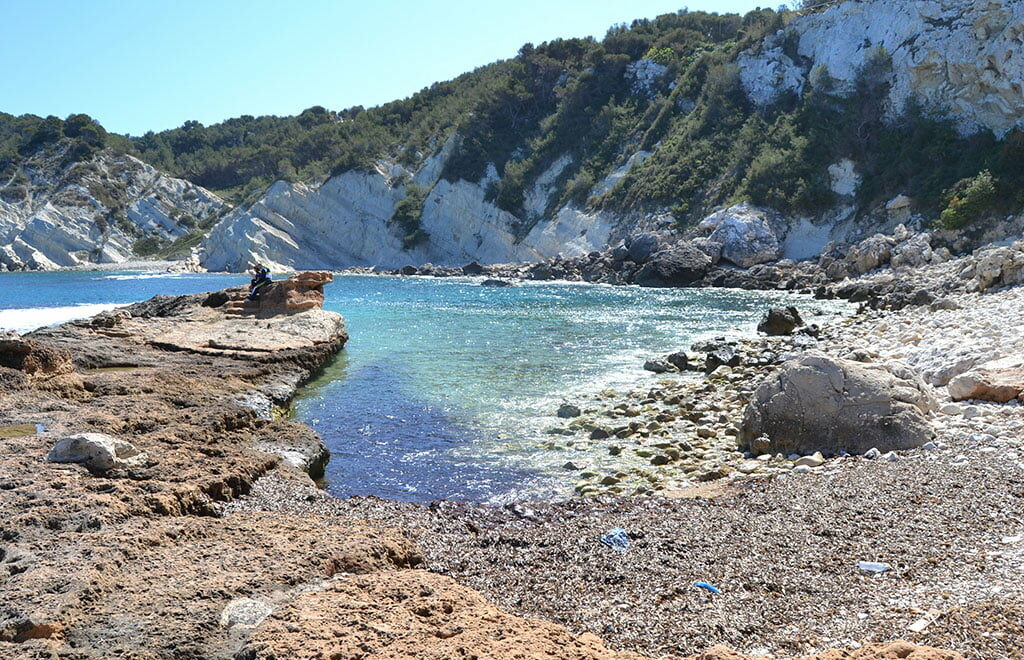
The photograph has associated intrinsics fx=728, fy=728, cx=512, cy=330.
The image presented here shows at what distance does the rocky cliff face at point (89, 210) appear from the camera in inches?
3007

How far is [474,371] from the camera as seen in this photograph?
16.9m

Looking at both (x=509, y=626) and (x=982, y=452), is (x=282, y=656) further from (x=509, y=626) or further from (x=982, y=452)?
(x=982, y=452)

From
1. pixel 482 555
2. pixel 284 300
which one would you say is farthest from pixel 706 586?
pixel 284 300

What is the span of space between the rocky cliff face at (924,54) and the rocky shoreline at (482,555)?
3686 cm

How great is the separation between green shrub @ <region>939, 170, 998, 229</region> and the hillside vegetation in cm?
7

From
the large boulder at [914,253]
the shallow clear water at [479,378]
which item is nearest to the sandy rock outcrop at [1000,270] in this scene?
the shallow clear water at [479,378]

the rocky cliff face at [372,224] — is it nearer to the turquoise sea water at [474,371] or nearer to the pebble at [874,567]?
the turquoise sea water at [474,371]

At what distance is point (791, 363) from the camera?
10.3m

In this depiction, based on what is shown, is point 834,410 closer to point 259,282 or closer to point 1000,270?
point 1000,270

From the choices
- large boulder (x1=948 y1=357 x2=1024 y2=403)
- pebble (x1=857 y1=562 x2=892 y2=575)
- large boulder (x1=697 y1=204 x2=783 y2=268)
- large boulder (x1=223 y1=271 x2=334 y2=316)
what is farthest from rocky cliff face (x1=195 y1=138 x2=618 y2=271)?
pebble (x1=857 y1=562 x2=892 y2=575)

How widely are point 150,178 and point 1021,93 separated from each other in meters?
91.1

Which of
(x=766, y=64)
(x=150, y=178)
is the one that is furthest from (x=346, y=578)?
(x=150, y=178)

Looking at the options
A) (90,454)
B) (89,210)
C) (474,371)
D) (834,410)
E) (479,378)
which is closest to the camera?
(90,454)

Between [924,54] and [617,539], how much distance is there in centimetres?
4526
